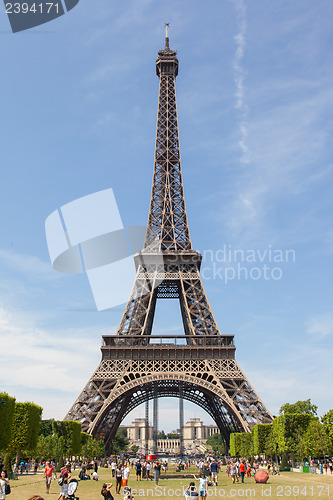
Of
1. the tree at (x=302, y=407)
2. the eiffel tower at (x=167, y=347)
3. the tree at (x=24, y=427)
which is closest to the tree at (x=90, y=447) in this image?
the eiffel tower at (x=167, y=347)

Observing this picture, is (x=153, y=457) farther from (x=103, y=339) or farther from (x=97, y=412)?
(x=103, y=339)

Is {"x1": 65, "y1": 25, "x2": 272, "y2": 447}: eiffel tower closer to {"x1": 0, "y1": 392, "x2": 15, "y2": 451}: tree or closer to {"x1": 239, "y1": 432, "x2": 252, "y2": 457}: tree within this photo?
{"x1": 239, "y1": 432, "x2": 252, "y2": 457}: tree

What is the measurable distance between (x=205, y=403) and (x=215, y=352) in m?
21.4

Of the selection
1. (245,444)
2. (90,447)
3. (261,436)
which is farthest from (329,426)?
(90,447)

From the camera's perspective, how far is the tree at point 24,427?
4138 centimetres

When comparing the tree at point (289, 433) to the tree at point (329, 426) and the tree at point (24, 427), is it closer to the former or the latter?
the tree at point (329, 426)

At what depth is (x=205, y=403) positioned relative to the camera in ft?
242

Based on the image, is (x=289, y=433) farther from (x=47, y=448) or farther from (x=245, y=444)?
(x=47, y=448)

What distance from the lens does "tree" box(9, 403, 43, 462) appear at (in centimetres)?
4138

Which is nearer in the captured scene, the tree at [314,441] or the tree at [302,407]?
the tree at [314,441]

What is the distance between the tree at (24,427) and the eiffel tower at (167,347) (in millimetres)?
7978

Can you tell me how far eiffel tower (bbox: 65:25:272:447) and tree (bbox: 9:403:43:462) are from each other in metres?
7.98

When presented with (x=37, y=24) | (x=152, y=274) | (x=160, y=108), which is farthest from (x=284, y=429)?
(x=160, y=108)

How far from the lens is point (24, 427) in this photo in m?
41.7
